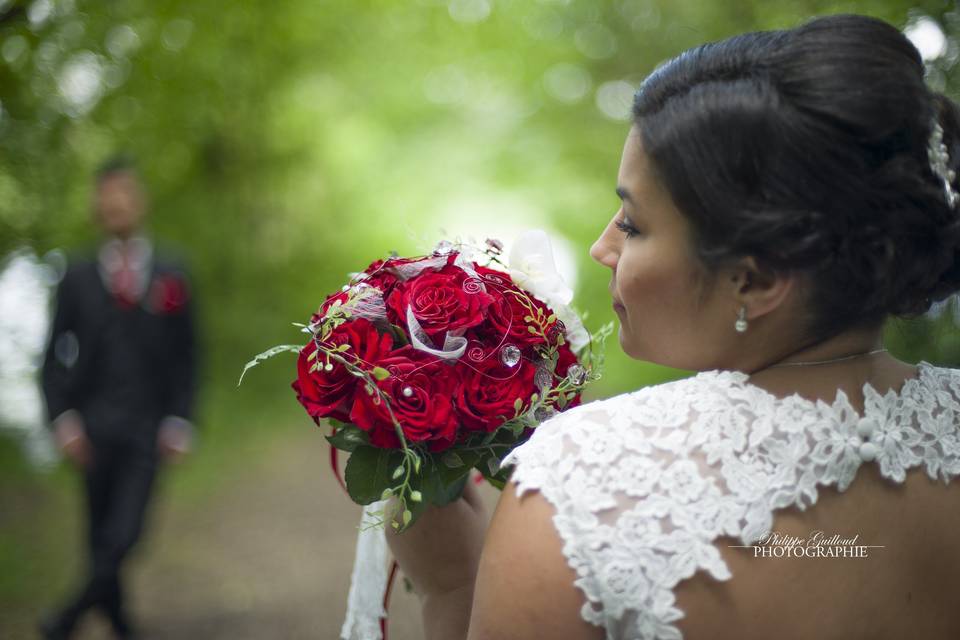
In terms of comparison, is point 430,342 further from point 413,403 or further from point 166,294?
point 166,294

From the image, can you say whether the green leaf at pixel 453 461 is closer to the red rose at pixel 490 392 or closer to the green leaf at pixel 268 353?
the red rose at pixel 490 392

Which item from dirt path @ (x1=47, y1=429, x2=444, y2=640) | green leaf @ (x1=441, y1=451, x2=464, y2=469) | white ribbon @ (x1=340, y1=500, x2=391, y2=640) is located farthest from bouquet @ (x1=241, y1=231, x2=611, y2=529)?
dirt path @ (x1=47, y1=429, x2=444, y2=640)

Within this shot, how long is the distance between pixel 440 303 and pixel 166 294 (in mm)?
3601

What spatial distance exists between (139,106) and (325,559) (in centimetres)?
530

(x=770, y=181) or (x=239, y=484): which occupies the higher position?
(x=239, y=484)

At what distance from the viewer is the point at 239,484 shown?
28.1 feet

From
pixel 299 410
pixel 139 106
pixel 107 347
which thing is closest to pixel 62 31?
pixel 139 106

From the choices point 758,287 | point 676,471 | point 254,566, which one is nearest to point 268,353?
point 676,471

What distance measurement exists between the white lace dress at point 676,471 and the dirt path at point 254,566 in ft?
14.6

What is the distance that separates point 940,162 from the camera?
1.31 m

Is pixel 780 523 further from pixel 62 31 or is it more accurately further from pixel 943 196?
pixel 62 31

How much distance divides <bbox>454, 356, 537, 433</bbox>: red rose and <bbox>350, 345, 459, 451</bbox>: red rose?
0.02 meters

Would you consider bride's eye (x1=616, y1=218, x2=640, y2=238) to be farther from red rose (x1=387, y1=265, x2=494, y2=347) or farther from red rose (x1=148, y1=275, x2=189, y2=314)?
red rose (x1=148, y1=275, x2=189, y2=314)

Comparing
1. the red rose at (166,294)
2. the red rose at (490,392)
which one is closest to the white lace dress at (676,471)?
the red rose at (490,392)
